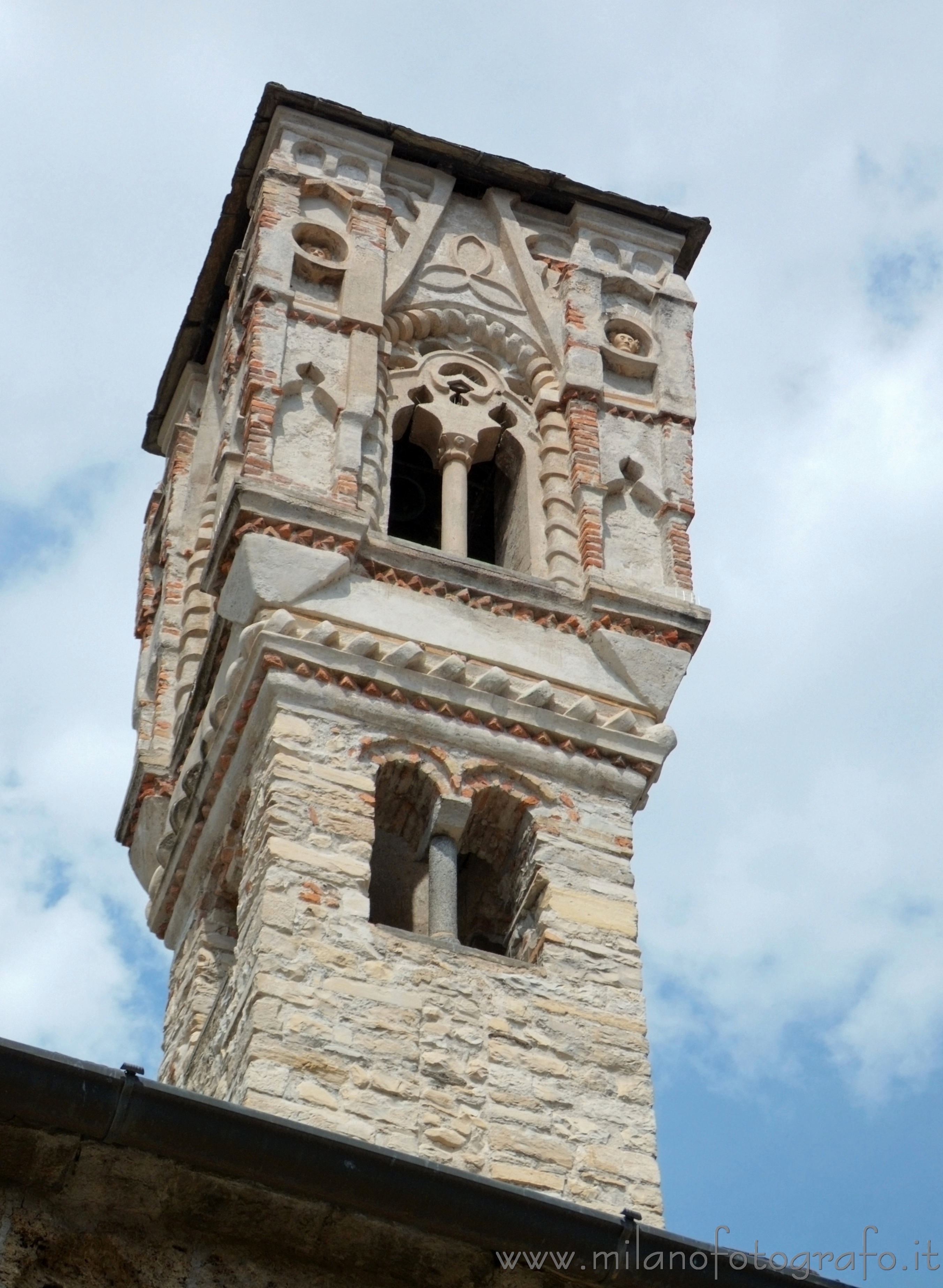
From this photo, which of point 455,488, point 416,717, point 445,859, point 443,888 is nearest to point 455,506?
point 455,488

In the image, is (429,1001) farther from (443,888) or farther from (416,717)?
(416,717)

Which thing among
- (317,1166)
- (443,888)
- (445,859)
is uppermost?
(445,859)

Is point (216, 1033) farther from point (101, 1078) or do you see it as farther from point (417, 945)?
point (101, 1078)

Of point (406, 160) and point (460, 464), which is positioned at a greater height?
point (406, 160)

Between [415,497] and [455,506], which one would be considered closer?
[455,506]

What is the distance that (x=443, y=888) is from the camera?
12781 millimetres

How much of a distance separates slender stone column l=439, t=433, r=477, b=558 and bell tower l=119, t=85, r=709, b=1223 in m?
0.03

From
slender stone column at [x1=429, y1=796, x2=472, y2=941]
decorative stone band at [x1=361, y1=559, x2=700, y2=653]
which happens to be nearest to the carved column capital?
decorative stone band at [x1=361, y1=559, x2=700, y2=653]

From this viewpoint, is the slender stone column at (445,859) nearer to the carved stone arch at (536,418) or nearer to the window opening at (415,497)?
the carved stone arch at (536,418)

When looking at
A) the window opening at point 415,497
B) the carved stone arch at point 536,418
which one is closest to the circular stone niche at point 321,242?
the carved stone arch at point 536,418

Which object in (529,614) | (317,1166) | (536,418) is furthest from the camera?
(536,418)

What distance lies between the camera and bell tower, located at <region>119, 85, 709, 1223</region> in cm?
1162

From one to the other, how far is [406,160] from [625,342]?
7.68 feet

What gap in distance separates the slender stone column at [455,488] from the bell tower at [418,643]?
0.03 meters
